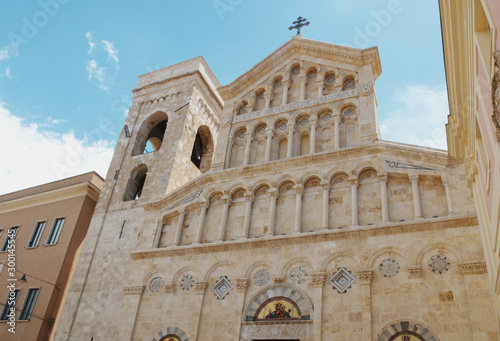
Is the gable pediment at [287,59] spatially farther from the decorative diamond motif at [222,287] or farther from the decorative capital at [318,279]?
the decorative capital at [318,279]

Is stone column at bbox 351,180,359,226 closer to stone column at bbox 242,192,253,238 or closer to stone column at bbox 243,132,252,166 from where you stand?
stone column at bbox 242,192,253,238

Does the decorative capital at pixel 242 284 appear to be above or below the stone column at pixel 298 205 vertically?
below

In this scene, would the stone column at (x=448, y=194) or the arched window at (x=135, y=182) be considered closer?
the stone column at (x=448, y=194)

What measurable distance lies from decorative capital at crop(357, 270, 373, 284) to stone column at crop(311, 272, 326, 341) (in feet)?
3.50

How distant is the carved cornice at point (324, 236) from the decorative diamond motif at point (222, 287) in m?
1.05

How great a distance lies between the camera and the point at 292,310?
1304 cm

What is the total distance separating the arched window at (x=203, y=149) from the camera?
2470 cm

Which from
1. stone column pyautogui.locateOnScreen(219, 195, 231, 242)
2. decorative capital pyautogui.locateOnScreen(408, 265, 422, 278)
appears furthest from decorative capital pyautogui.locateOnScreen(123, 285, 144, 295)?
decorative capital pyautogui.locateOnScreen(408, 265, 422, 278)

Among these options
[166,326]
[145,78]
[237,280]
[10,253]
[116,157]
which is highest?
[145,78]

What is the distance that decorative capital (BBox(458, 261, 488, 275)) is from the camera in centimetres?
1133

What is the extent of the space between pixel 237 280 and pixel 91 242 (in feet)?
26.8

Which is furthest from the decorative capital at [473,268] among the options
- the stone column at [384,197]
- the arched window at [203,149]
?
the arched window at [203,149]

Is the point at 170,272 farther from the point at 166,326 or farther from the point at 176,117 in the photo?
the point at 176,117

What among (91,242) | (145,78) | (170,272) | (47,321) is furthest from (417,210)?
(145,78)
